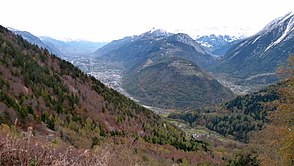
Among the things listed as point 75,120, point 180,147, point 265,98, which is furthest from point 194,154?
point 265,98

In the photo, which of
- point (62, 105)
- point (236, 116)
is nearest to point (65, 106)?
point (62, 105)

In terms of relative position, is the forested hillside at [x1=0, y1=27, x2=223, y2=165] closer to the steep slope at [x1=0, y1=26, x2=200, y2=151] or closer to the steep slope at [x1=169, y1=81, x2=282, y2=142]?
the steep slope at [x1=0, y1=26, x2=200, y2=151]

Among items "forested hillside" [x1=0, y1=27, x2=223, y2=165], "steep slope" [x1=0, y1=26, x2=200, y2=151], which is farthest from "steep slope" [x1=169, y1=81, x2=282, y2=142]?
"forested hillside" [x1=0, y1=27, x2=223, y2=165]

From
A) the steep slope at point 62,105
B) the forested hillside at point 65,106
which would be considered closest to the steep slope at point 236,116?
the steep slope at point 62,105

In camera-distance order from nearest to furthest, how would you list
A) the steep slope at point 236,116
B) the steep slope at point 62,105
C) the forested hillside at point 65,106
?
1. the steep slope at point 62,105
2. the forested hillside at point 65,106
3. the steep slope at point 236,116

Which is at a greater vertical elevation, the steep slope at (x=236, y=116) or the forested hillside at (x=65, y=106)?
the forested hillside at (x=65, y=106)

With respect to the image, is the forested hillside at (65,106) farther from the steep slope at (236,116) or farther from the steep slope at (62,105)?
the steep slope at (236,116)

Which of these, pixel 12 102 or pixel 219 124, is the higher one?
pixel 12 102

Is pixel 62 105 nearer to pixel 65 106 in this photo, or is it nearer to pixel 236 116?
pixel 65 106

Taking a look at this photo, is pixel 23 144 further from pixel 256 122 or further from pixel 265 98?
pixel 265 98
